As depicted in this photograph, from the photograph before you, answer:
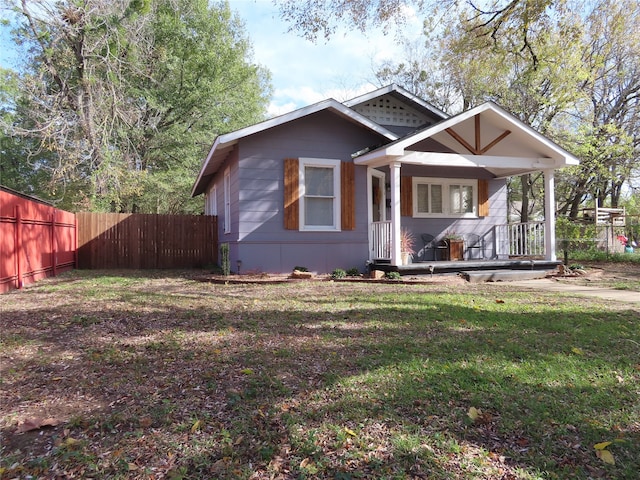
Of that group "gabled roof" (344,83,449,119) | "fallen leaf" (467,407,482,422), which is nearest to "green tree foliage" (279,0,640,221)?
"gabled roof" (344,83,449,119)

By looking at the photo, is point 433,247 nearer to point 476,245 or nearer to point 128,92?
point 476,245

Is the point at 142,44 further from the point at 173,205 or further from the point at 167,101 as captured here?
the point at 173,205

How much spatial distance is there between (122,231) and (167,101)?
29.3 feet

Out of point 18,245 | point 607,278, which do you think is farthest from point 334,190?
point 607,278

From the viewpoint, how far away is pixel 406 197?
1166 cm

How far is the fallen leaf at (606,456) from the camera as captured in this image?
7.65ft

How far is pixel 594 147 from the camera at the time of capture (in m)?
18.7

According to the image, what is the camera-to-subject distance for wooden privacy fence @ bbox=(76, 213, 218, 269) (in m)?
13.9

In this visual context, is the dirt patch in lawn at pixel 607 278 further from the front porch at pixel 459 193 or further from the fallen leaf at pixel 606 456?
the fallen leaf at pixel 606 456

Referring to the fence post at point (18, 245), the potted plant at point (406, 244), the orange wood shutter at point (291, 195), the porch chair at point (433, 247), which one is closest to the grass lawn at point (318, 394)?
the fence post at point (18, 245)

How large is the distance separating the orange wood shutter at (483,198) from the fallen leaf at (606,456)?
1046 centimetres

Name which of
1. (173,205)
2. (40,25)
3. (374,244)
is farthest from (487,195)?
(173,205)

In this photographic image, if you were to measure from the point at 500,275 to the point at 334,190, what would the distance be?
14.3 ft

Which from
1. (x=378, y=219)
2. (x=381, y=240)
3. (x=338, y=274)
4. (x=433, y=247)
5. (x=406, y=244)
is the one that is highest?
(x=378, y=219)
